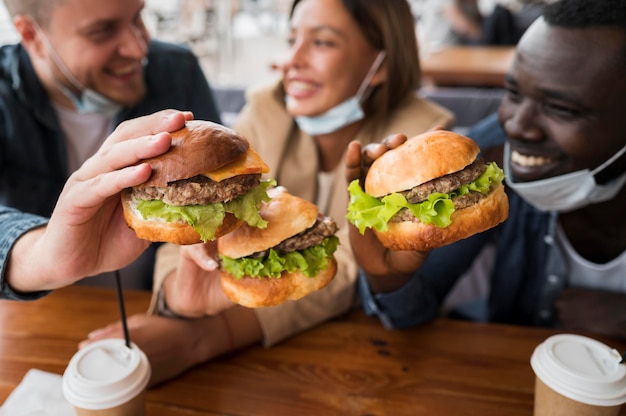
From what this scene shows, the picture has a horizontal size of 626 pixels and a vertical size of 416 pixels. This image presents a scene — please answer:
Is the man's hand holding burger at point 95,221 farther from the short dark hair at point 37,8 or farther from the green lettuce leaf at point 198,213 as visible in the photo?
the short dark hair at point 37,8

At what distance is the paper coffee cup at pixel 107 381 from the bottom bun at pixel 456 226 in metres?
0.70

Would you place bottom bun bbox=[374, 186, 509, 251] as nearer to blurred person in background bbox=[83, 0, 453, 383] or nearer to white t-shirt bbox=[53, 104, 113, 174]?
blurred person in background bbox=[83, 0, 453, 383]

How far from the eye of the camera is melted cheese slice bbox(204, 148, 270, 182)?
41.9 inches

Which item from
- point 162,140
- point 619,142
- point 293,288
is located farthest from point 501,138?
point 162,140

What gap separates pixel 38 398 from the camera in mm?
1338

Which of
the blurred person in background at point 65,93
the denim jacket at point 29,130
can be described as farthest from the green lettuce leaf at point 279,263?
the denim jacket at point 29,130

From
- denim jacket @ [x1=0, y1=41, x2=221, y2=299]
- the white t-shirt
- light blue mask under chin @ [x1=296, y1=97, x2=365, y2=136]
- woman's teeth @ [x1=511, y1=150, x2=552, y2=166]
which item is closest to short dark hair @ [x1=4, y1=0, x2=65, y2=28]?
denim jacket @ [x1=0, y1=41, x2=221, y2=299]

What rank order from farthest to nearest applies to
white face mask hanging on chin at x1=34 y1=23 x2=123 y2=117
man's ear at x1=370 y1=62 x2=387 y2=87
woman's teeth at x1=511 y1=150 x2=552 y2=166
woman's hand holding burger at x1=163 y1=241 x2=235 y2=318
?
man's ear at x1=370 y1=62 x2=387 y2=87 < white face mask hanging on chin at x1=34 y1=23 x2=123 y2=117 < woman's teeth at x1=511 y1=150 x2=552 y2=166 < woman's hand holding burger at x1=163 y1=241 x2=235 y2=318

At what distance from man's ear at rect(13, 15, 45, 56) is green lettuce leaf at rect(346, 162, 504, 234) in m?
1.68

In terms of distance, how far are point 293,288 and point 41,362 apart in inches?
32.1

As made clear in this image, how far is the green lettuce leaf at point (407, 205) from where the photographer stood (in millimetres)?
1174

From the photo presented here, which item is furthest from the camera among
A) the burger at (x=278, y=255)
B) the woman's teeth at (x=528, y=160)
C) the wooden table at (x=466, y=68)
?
the wooden table at (x=466, y=68)

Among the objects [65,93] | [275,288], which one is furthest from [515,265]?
[65,93]

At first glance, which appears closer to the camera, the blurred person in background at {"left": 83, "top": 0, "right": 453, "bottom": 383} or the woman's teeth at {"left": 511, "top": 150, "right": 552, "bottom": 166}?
the woman's teeth at {"left": 511, "top": 150, "right": 552, "bottom": 166}
